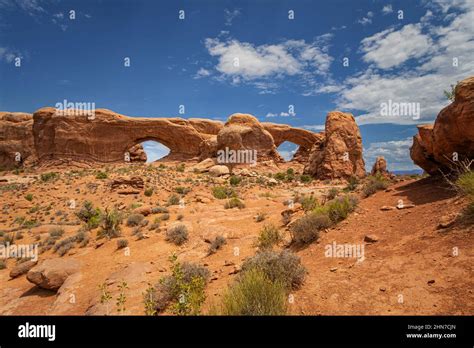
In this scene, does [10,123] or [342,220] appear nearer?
[342,220]

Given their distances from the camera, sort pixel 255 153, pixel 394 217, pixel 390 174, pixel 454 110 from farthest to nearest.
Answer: pixel 255 153
pixel 390 174
pixel 454 110
pixel 394 217

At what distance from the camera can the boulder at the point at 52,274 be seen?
7543 millimetres

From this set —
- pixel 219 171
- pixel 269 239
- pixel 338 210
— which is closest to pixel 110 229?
pixel 269 239

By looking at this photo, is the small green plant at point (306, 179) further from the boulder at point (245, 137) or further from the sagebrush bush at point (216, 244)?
the sagebrush bush at point (216, 244)

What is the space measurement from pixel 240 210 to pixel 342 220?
5731mm

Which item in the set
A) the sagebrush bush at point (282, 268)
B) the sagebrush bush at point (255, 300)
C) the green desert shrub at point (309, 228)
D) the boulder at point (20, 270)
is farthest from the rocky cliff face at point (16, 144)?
the sagebrush bush at point (255, 300)

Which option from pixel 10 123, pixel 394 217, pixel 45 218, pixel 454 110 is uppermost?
pixel 10 123

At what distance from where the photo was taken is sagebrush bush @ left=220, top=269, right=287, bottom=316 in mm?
3484

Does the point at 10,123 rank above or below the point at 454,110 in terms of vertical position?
above

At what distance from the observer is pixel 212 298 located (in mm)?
4738

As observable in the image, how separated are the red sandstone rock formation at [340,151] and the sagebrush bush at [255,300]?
1861 cm

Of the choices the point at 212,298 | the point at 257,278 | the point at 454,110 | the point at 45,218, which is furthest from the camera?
the point at 45,218
